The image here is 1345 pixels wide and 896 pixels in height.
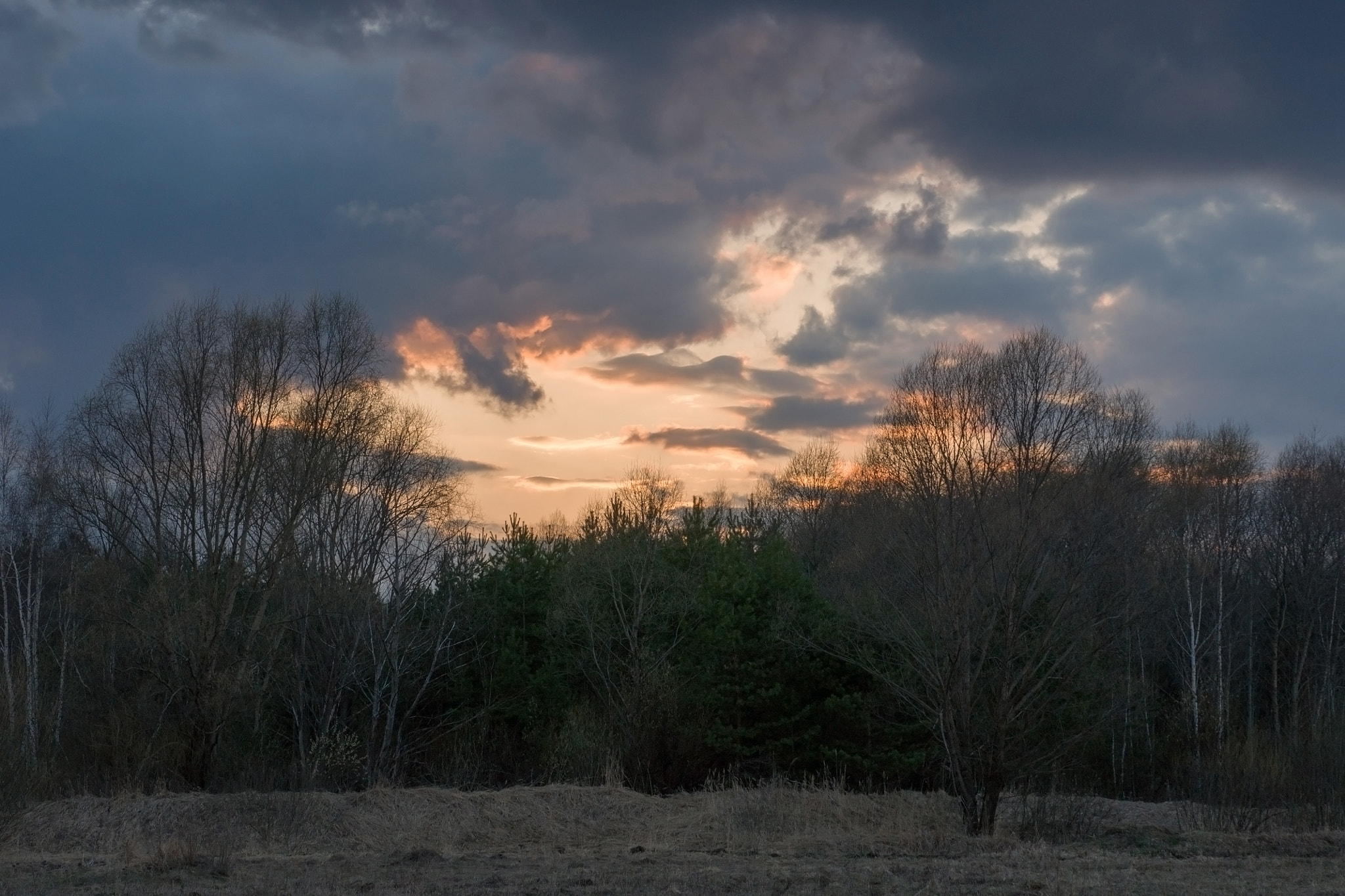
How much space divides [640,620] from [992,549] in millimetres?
17998

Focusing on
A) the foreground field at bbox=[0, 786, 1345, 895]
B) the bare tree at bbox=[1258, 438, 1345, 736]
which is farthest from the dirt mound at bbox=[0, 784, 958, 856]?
the bare tree at bbox=[1258, 438, 1345, 736]

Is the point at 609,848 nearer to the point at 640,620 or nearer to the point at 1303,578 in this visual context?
the point at 640,620

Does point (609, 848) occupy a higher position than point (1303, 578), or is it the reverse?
point (1303, 578)

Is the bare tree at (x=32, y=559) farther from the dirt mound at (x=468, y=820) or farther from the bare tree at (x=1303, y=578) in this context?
the bare tree at (x=1303, y=578)

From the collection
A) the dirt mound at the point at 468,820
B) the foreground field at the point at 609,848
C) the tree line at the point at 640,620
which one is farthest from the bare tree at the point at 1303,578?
the dirt mound at the point at 468,820

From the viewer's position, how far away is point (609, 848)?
1775cm

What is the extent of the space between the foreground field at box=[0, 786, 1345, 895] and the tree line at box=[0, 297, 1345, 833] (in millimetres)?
1863

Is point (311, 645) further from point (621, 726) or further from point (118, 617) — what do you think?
point (621, 726)

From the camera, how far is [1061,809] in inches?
Answer: 752

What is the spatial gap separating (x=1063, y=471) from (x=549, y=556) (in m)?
26.3

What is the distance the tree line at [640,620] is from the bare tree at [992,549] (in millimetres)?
56

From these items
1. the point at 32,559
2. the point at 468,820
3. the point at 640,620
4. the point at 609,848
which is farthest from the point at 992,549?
the point at 32,559

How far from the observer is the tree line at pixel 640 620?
59.2 ft

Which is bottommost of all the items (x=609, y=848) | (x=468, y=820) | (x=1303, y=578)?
(x=468, y=820)
